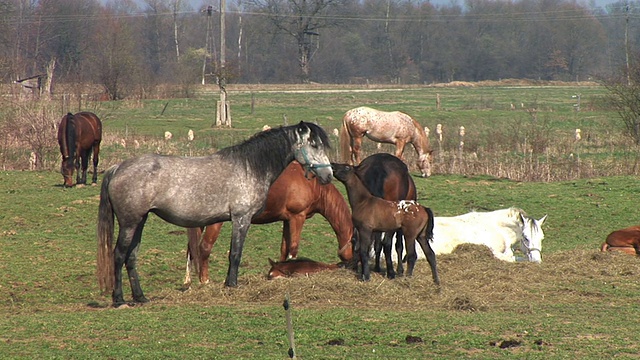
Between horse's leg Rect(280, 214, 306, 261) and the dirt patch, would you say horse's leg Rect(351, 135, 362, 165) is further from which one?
horse's leg Rect(280, 214, 306, 261)

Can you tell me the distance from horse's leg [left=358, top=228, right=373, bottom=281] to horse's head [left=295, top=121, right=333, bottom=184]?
837mm

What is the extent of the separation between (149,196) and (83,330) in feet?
5.90

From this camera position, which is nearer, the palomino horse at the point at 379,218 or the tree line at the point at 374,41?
the palomino horse at the point at 379,218

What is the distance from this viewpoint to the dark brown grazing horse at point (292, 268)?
10484mm

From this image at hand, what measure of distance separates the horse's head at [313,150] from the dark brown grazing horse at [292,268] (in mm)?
1192

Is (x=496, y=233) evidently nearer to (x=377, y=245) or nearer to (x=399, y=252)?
(x=399, y=252)

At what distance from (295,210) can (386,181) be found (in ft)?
4.25

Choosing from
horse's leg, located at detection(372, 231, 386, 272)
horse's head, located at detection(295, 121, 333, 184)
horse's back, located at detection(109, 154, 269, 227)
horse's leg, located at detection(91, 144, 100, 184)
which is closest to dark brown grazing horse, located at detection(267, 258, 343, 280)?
horse's leg, located at detection(372, 231, 386, 272)

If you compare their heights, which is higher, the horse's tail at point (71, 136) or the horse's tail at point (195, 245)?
the horse's tail at point (71, 136)

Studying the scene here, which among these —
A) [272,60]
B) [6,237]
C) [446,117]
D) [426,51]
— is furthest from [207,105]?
[426,51]

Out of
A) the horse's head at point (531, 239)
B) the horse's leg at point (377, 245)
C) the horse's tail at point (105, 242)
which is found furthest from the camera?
the horse's head at point (531, 239)

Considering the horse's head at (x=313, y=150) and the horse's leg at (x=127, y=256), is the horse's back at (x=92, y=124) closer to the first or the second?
the horse's leg at (x=127, y=256)

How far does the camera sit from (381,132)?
20359 millimetres

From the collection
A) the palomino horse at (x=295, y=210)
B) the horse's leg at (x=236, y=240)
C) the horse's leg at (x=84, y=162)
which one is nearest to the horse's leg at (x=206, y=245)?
the palomino horse at (x=295, y=210)
